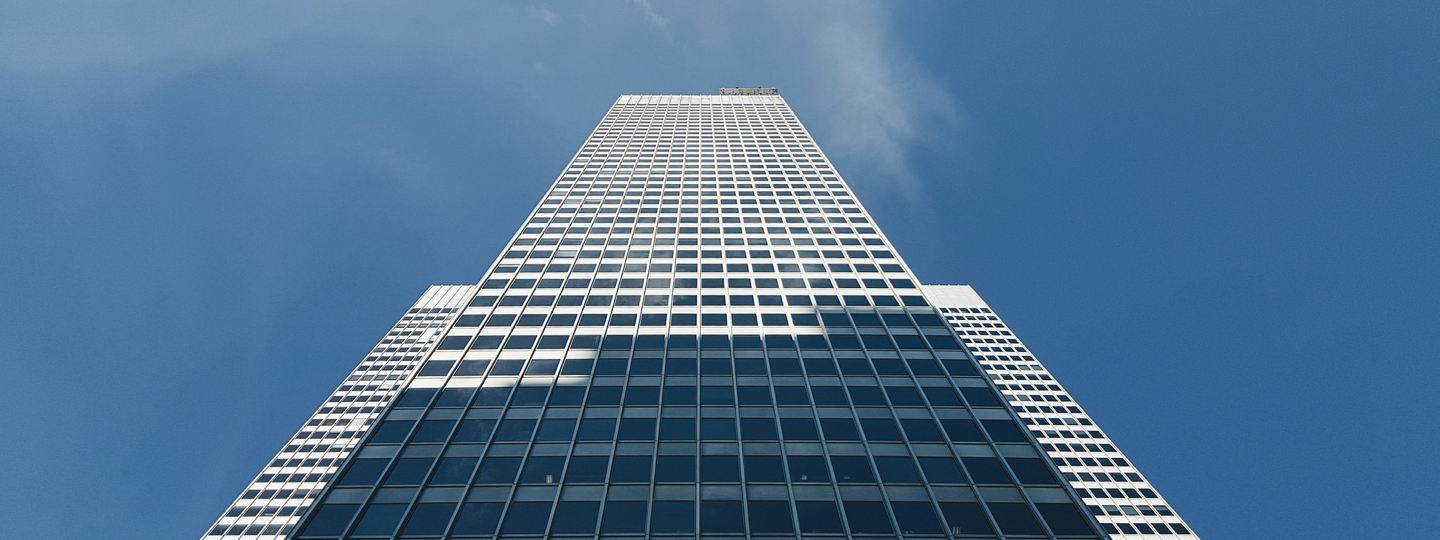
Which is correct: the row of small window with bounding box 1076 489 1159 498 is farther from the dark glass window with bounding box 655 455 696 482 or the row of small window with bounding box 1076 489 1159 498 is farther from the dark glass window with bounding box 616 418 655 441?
the dark glass window with bounding box 655 455 696 482

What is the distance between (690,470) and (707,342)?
11024 mm

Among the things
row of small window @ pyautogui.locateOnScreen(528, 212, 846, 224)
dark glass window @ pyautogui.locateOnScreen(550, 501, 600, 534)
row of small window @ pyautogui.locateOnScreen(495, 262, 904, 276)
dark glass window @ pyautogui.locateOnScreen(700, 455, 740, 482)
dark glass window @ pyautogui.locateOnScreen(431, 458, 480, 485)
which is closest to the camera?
dark glass window @ pyautogui.locateOnScreen(550, 501, 600, 534)

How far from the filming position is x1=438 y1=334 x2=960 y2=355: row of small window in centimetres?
3662

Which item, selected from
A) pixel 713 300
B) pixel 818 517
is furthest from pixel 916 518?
pixel 713 300

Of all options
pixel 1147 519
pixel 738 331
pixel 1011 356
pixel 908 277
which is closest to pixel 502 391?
pixel 738 331

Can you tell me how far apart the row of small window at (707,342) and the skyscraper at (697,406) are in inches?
5.3

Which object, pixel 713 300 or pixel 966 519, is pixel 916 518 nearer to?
pixel 966 519

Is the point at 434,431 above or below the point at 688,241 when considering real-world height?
below

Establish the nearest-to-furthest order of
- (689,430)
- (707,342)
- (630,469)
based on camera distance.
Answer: (630,469)
(689,430)
(707,342)

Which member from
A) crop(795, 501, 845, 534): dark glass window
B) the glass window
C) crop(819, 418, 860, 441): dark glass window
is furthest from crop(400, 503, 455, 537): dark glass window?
crop(819, 418, 860, 441): dark glass window

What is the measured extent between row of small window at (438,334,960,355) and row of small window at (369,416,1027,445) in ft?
21.9

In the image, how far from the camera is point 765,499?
82.8 feet

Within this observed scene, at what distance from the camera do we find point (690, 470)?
26781 mm

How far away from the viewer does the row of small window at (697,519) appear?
23.8 metres
